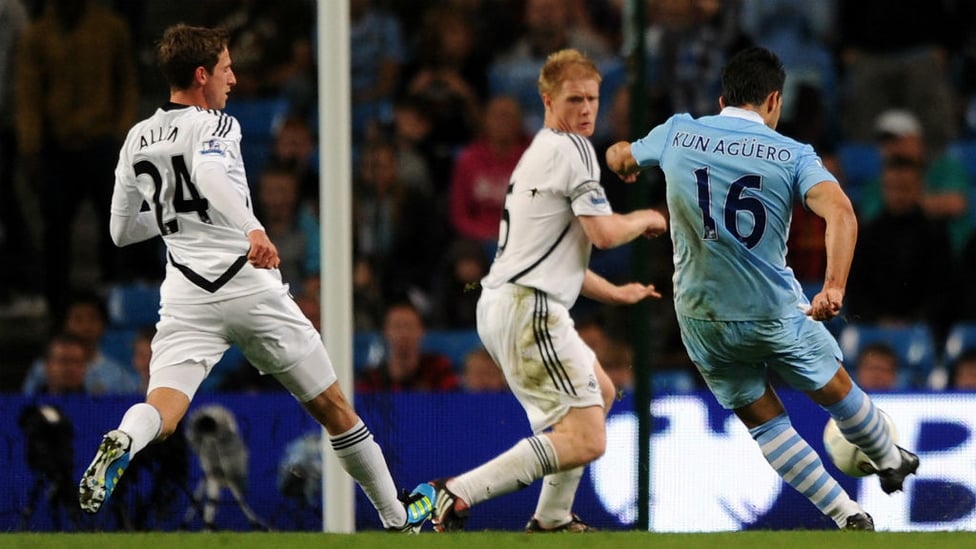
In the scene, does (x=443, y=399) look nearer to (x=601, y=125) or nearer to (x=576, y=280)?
(x=576, y=280)

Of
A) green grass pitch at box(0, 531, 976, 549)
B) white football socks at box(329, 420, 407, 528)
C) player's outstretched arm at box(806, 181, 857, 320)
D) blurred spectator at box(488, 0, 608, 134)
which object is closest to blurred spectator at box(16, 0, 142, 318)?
blurred spectator at box(488, 0, 608, 134)

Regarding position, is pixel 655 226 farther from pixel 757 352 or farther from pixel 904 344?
pixel 904 344

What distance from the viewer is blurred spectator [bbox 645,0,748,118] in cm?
850

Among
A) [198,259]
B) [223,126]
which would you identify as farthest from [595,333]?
[223,126]

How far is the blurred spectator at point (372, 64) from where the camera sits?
8.43 m

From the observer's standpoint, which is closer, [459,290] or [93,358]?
[93,358]

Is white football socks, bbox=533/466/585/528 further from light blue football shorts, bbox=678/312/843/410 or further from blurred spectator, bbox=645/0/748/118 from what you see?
blurred spectator, bbox=645/0/748/118

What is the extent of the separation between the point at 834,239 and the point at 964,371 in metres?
3.03

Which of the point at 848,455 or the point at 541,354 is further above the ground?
the point at 541,354

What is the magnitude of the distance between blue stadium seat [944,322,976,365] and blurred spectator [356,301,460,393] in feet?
7.90

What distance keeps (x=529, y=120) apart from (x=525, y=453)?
3.64 meters

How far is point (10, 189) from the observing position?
352 inches

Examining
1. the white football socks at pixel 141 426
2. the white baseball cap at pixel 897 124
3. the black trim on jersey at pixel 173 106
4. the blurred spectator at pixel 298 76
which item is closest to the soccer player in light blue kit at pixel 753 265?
the black trim on jersey at pixel 173 106

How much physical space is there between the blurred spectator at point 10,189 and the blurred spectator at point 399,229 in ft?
6.29
